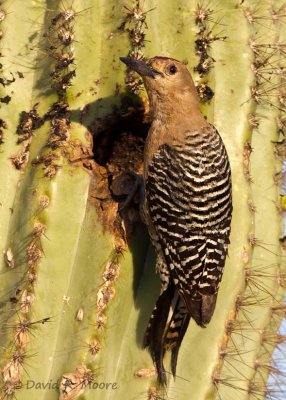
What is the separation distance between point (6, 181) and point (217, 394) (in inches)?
50.5

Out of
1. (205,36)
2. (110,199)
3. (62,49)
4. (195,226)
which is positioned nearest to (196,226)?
(195,226)

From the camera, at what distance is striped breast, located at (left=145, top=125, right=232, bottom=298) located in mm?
3375

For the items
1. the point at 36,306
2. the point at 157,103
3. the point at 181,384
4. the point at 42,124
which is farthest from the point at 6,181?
the point at 181,384

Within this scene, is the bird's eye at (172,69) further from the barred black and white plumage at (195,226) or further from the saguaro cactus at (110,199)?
the barred black and white plumage at (195,226)

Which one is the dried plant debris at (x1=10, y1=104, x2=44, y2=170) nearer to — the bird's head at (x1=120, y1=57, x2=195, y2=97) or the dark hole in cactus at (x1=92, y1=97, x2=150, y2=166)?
the dark hole in cactus at (x1=92, y1=97, x2=150, y2=166)

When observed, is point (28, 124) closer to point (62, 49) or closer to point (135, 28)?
point (62, 49)

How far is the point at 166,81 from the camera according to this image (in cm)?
358

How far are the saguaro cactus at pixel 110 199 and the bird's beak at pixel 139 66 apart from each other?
0.26ft

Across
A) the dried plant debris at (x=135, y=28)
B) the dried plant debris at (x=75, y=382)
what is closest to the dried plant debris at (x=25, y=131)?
the dried plant debris at (x=135, y=28)

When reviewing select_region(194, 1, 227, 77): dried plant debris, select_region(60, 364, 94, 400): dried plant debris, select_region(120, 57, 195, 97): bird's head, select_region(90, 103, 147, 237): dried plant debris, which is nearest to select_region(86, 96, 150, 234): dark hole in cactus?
select_region(90, 103, 147, 237): dried plant debris

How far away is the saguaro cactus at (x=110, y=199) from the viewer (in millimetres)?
3188

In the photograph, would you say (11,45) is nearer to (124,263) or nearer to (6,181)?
(6,181)

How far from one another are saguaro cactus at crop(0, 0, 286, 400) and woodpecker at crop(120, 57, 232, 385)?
0.07m

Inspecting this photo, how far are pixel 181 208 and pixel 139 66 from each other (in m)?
0.63
